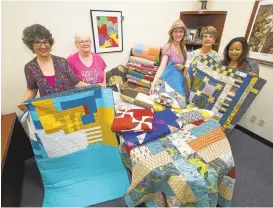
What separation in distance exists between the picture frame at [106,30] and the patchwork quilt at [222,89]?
101 centimetres

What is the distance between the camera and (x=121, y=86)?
2.10m

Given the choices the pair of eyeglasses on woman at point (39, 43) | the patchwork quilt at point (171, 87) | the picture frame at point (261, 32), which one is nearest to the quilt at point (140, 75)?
the patchwork quilt at point (171, 87)

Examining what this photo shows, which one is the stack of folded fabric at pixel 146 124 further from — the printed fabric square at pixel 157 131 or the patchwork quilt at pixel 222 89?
the patchwork quilt at pixel 222 89

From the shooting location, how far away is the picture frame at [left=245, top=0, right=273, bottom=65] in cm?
182

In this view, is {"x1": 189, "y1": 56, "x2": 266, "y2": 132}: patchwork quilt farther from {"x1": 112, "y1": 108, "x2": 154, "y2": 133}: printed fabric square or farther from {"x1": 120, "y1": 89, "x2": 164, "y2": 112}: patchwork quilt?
{"x1": 112, "y1": 108, "x2": 154, "y2": 133}: printed fabric square

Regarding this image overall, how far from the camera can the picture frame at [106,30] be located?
1.88 meters

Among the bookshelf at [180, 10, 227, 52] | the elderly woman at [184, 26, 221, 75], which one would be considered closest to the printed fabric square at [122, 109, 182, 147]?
the elderly woman at [184, 26, 221, 75]

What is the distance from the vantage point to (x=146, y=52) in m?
2.16

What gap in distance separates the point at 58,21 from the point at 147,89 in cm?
121

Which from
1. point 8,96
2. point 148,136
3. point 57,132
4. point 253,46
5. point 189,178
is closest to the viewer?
point 189,178

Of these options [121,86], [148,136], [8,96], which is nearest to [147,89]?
[121,86]

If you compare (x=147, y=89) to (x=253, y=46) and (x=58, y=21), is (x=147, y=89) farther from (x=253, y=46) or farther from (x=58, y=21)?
(x=253, y=46)

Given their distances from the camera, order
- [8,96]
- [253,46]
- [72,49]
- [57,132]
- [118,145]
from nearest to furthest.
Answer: [57,132]
[118,145]
[8,96]
[72,49]
[253,46]

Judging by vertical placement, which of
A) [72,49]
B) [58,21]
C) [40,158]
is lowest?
[40,158]
